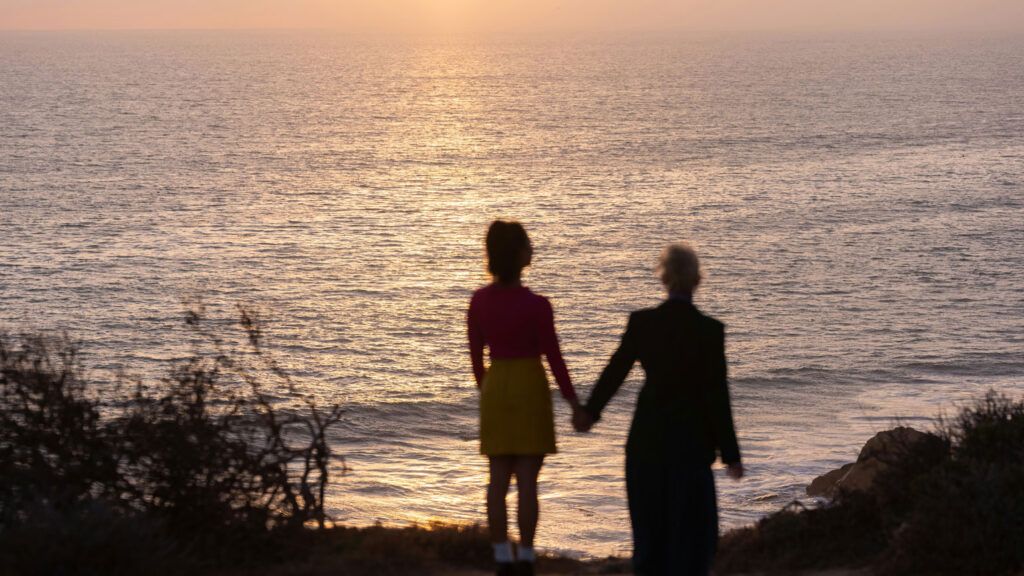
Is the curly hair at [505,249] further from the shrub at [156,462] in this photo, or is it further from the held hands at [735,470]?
the shrub at [156,462]

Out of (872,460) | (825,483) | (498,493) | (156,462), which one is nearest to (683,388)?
(498,493)

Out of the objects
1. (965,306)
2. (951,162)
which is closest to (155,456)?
(965,306)

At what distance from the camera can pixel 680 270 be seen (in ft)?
18.3

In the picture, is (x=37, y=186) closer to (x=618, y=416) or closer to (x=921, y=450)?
(x=618, y=416)

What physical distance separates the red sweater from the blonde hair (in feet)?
2.18

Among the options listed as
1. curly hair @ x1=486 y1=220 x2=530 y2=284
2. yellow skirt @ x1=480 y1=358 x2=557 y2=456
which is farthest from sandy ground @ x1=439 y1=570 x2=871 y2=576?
curly hair @ x1=486 y1=220 x2=530 y2=284

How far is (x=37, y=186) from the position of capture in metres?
62.5

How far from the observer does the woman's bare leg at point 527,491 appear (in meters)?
6.07

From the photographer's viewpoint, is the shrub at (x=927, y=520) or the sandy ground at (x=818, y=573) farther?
the sandy ground at (x=818, y=573)

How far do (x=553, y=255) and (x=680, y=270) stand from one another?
129 ft

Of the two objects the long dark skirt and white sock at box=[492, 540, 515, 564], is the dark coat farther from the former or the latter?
white sock at box=[492, 540, 515, 564]

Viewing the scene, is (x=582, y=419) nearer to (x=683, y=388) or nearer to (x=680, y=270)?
(x=683, y=388)

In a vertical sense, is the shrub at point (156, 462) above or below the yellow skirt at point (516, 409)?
below

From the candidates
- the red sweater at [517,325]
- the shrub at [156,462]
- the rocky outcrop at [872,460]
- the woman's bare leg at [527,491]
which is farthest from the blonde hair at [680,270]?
the rocky outcrop at [872,460]
